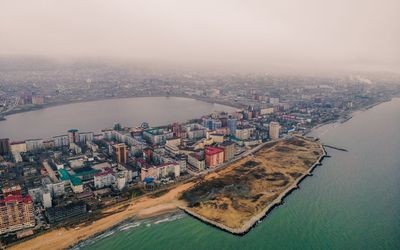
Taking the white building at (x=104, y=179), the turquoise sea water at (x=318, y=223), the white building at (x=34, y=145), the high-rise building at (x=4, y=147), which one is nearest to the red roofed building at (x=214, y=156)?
the turquoise sea water at (x=318, y=223)

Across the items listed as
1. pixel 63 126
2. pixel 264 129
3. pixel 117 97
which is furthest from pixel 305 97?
pixel 63 126

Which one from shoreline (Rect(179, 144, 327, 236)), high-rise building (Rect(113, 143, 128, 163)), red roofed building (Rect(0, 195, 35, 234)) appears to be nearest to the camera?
red roofed building (Rect(0, 195, 35, 234))

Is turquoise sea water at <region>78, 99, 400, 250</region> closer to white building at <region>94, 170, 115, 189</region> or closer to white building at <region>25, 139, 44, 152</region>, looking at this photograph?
white building at <region>94, 170, 115, 189</region>

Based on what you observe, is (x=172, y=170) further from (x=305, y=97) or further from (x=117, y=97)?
(x=305, y=97)

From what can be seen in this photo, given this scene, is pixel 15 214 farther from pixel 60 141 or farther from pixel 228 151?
pixel 228 151

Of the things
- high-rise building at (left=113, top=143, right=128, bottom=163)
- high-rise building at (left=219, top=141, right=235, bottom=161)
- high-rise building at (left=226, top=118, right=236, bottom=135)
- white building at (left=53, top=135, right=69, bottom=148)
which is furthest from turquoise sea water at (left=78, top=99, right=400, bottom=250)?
white building at (left=53, top=135, right=69, bottom=148)

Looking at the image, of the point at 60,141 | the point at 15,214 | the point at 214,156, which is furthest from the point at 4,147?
the point at 214,156
